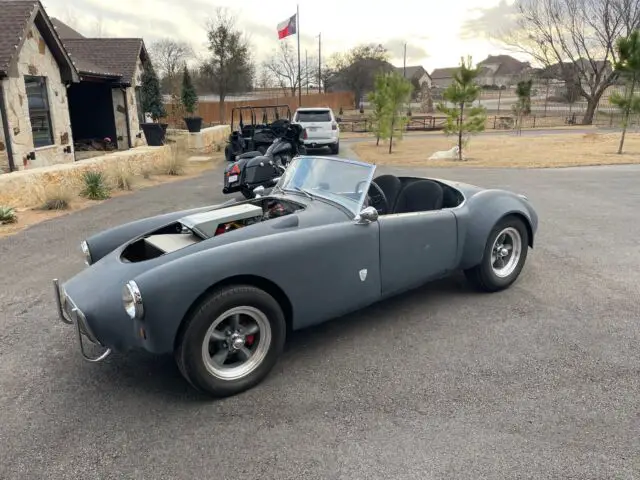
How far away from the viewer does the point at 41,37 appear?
43.6ft

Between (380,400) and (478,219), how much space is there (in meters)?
2.04

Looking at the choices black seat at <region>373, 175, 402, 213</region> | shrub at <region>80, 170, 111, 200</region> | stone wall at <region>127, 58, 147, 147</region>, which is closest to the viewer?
black seat at <region>373, 175, 402, 213</region>

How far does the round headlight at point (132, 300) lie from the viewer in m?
2.68

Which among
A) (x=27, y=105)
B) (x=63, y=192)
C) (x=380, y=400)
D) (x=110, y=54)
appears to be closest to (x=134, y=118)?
(x=110, y=54)

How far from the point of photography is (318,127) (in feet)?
60.6

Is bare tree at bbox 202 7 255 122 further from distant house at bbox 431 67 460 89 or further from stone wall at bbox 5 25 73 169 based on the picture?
distant house at bbox 431 67 460 89

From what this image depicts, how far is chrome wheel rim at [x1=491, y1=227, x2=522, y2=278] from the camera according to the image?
465 cm

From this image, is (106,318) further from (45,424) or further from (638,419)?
(638,419)

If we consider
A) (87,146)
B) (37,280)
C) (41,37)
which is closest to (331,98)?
(87,146)

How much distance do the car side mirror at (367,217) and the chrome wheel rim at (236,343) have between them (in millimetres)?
1029

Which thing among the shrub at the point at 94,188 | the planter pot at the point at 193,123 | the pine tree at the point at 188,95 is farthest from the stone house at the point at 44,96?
the pine tree at the point at 188,95

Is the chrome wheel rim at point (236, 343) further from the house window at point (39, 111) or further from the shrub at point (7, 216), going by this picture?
the house window at point (39, 111)

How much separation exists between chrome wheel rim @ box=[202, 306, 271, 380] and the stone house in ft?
37.2

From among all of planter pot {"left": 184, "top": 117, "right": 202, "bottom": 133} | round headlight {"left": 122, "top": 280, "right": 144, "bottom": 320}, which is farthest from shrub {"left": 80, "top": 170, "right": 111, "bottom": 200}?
planter pot {"left": 184, "top": 117, "right": 202, "bottom": 133}
